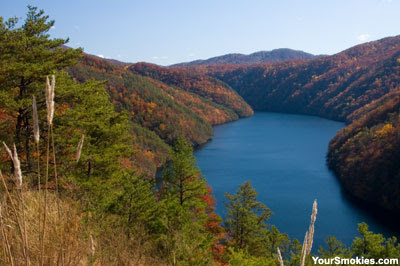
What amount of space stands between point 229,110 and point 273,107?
5509 centimetres

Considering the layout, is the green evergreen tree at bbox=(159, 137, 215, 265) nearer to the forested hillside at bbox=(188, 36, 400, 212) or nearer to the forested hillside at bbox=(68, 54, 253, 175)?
the forested hillside at bbox=(188, 36, 400, 212)

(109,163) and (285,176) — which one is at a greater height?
(109,163)

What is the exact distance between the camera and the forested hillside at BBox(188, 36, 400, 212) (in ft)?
135

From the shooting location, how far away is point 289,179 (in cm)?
4369

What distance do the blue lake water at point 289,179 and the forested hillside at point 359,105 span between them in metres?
3.77

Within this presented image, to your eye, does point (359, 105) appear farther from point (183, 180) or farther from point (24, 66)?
point (24, 66)

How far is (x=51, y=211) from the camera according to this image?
3875 millimetres

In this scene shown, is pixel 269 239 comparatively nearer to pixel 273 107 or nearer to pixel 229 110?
pixel 229 110

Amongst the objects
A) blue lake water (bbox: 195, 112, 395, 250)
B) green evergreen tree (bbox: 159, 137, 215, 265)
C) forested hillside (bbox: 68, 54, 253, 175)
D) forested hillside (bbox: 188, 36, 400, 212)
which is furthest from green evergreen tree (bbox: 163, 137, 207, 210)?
forested hillside (bbox: 68, 54, 253, 175)

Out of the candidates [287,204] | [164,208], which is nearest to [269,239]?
[164,208]

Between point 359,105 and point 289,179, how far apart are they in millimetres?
91470

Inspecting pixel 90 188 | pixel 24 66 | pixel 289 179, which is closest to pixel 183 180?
pixel 90 188

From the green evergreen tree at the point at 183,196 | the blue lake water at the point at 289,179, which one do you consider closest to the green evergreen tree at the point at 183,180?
the green evergreen tree at the point at 183,196

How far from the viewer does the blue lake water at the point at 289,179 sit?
30.3 meters
